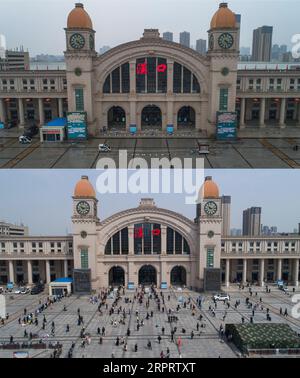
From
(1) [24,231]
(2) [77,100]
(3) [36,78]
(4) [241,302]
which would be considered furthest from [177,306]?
(1) [24,231]

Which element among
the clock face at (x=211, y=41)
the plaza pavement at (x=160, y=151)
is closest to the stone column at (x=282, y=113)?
the plaza pavement at (x=160, y=151)

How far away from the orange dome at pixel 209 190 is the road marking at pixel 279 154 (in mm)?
7823

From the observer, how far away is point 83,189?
46750mm

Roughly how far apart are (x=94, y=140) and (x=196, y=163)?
14.8 meters

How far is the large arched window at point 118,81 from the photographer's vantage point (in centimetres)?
4822

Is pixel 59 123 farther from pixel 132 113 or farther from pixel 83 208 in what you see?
pixel 83 208

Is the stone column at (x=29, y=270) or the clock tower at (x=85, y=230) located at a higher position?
the clock tower at (x=85, y=230)

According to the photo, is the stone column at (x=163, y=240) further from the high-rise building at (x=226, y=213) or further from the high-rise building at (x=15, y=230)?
the high-rise building at (x=15, y=230)

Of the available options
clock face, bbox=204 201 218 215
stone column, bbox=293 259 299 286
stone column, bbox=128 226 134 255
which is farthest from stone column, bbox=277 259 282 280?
stone column, bbox=128 226 134 255

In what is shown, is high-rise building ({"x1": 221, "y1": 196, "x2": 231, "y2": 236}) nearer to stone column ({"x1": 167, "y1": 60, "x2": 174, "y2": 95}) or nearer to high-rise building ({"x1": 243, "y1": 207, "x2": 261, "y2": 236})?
high-rise building ({"x1": 243, "y1": 207, "x2": 261, "y2": 236})

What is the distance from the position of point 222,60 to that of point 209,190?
16014 mm

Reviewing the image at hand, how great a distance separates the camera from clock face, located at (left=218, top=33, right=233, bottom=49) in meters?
44.6

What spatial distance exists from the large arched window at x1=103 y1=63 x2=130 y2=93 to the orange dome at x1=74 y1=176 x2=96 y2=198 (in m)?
12.2

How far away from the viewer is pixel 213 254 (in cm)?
4734
